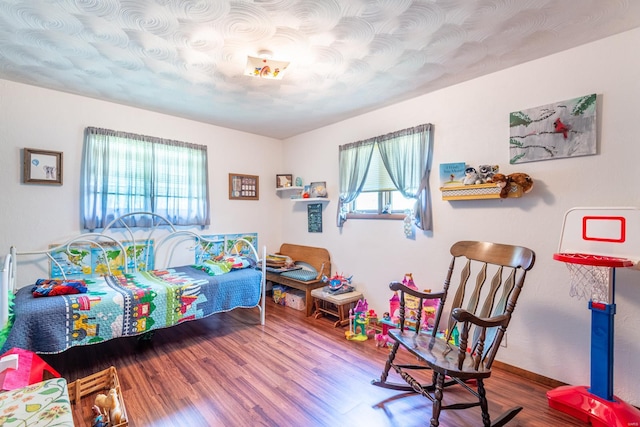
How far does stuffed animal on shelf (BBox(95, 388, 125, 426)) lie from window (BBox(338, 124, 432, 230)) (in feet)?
8.30

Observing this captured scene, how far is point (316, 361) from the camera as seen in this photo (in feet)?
7.78

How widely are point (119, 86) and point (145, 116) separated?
638 millimetres

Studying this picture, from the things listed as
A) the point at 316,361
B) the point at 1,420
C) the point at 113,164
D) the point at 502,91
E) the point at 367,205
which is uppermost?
the point at 502,91

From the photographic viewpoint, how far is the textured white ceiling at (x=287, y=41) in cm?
159

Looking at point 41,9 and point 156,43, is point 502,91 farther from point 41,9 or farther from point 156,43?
point 41,9

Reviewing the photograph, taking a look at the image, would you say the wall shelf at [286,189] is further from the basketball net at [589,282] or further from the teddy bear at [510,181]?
the basketball net at [589,282]

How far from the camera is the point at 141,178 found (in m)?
3.17

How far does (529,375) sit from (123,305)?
3117 mm

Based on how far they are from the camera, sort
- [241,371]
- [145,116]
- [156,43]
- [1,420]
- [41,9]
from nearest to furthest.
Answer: [1,420] → [41,9] → [156,43] → [241,371] → [145,116]

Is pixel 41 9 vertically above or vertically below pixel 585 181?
above

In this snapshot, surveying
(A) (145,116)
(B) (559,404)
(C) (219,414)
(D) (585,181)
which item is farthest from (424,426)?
(A) (145,116)

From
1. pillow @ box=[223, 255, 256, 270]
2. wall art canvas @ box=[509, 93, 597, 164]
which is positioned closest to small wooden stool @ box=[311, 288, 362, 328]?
pillow @ box=[223, 255, 256, 270]

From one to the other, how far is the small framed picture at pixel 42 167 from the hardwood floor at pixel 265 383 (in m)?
1.54

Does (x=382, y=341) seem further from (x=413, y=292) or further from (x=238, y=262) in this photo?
(x=238, y=262)
